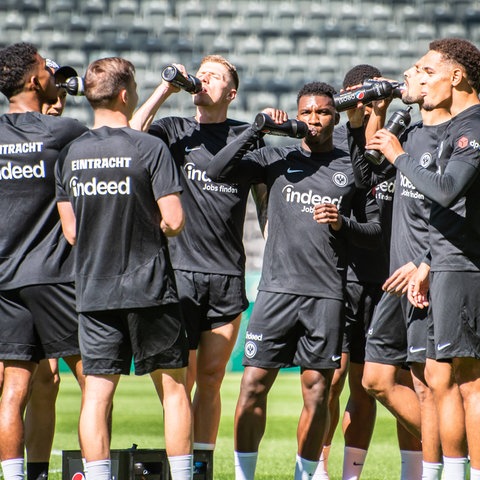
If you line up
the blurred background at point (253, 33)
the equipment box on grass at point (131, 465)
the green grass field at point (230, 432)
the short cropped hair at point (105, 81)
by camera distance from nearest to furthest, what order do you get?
the short cropped hair at point (105, 81), the equipment box on grass at point (131, 465), the green grass field at point (230, 432), the blurred background at point (253, 33)

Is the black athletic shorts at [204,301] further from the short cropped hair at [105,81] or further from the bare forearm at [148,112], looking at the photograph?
the short cropped hair at [105,81]

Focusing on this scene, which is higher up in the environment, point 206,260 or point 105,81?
point 105,81

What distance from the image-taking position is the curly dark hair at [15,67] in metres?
5.18

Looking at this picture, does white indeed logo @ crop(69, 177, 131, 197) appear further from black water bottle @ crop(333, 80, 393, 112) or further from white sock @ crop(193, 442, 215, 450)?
white sock @ crop(193, 442, 215, 450)

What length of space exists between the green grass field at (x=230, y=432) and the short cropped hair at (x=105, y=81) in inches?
106

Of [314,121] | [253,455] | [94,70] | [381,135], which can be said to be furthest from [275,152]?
[253,455]

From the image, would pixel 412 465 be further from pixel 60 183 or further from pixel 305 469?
pixel 60 183

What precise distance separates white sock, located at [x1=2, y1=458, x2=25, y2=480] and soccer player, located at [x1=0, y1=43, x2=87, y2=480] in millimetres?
261

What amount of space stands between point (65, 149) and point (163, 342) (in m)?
1.04

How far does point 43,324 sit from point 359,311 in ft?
6.66

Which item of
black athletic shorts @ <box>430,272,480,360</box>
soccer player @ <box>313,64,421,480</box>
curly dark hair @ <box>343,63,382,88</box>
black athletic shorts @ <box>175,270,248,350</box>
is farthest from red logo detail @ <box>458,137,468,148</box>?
curly dark hair @ <box>343,63,382,88</box>

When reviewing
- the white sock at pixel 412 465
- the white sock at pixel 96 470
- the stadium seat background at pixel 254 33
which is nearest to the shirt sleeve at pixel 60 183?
the white sock at pixel 96 470

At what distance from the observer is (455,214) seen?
15.2ft

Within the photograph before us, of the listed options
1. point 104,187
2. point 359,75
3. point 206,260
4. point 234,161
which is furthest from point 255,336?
point 359,75
